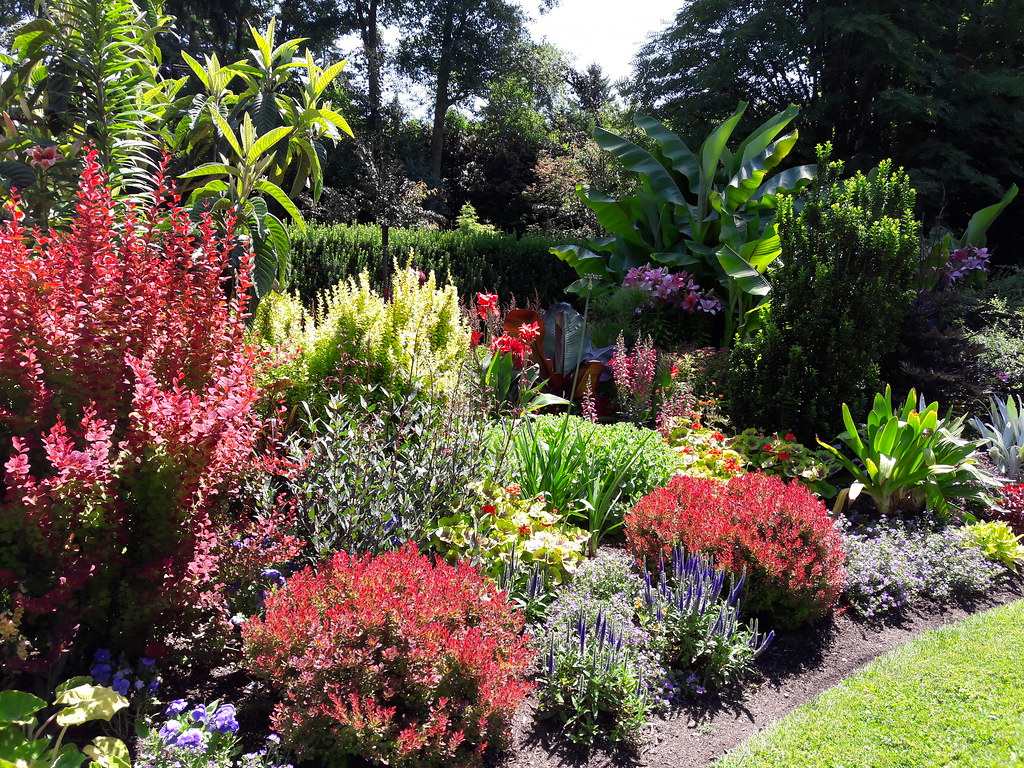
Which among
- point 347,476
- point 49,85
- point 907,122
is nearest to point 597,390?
point 347,476

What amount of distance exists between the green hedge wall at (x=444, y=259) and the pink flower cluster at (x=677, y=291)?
317 centimetres

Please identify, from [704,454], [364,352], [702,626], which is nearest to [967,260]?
[704,454]

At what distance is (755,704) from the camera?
3.05m

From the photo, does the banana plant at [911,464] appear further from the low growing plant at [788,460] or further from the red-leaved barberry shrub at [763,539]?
the red-leaved barberry shrub at [763,539]

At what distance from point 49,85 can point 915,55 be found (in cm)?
1500

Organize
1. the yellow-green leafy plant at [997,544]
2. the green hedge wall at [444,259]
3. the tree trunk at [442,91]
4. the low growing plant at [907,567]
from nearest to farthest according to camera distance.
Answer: the low growing plant at [907,567] → the yellow-green leafy plant at [997,544] → the green hedge wall at [444,259] → the tree trunk at [442,91]

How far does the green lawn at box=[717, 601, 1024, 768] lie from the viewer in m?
2.65

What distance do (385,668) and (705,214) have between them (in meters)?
8.96

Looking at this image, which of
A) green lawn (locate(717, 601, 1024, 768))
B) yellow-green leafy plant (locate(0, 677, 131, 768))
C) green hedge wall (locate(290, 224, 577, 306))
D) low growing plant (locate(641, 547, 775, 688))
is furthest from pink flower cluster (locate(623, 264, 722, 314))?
yellow-green leafy plant (locate(0, 677, 131, 768))

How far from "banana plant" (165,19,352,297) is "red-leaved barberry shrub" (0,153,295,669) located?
1.92 meters

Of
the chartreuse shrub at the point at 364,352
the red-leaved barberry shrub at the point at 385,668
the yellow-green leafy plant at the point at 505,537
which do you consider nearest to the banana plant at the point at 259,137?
the chartreuse shrub at the point at 364,352

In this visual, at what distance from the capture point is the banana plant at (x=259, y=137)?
Result: 4629 millimetres

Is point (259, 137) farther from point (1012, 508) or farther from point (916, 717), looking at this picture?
point (1012, 508)

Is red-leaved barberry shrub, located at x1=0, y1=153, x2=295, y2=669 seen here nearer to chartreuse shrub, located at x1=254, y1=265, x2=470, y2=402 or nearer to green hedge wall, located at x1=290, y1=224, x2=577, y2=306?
chartreuse shrub, located at x1=254, y1=265, x2=470, y2=402
